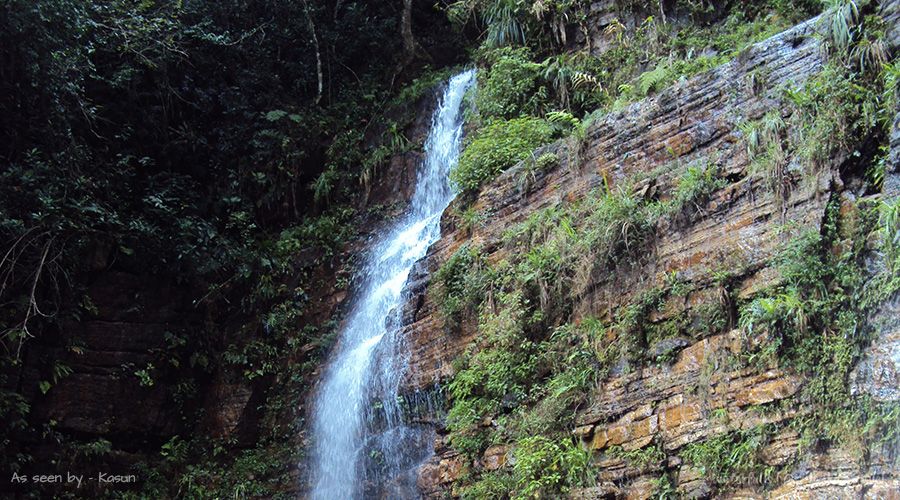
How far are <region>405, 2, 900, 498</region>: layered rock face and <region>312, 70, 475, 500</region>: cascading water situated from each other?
52 cm

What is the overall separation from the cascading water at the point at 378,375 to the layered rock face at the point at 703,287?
1.69 feet

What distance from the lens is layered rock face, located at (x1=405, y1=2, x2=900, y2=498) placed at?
6.50m

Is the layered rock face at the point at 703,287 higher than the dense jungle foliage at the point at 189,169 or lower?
lower

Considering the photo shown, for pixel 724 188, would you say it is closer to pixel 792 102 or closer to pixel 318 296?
pixel 792 102

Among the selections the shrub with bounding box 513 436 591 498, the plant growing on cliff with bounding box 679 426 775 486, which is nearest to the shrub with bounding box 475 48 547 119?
the shrub with bounding box 513 436 591 498

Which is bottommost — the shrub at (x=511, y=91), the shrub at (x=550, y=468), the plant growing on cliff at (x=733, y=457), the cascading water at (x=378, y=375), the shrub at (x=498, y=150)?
the plant growing on cliff at (x=733, y=457)

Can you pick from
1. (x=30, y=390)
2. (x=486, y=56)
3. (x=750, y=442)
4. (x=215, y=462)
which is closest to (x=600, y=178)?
(x=750, y=442)

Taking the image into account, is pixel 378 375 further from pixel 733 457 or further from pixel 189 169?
pixel 189 169

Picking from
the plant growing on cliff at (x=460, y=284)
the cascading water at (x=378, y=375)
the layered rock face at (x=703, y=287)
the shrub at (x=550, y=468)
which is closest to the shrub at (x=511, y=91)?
the cascading water at (x=378, y=375)

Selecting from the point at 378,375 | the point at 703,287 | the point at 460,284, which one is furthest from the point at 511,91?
the point at 703,287

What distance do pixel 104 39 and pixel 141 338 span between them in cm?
533

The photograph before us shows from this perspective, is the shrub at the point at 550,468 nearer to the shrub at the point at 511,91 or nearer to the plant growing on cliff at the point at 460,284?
the plant growing on cliff at the point at 460,284

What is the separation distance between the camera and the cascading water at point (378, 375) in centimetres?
993

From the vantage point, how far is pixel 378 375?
34.7 feet
